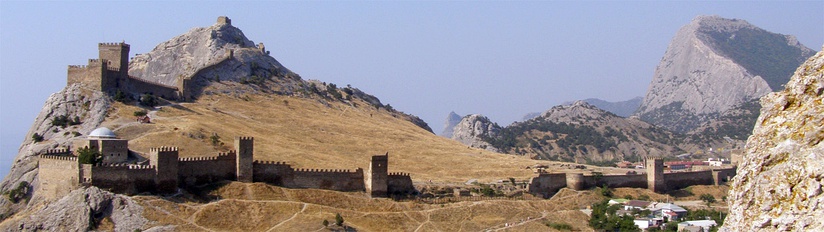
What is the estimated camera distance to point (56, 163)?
64000 millimetres

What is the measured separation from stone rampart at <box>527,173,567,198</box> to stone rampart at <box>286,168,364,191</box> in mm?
17685

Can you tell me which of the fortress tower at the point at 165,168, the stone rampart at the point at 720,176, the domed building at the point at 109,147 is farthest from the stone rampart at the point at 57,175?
the stone rampart at the point at 720,176

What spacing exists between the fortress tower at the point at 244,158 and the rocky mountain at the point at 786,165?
58.0 m

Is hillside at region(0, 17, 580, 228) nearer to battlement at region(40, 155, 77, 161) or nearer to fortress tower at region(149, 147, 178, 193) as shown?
battlement at region(40, 155, 77, 161)

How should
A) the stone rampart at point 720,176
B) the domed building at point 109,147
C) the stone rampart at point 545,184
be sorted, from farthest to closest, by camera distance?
1. the stone rampart at point 720,176
2. the stone rampart at point 545,184
3. the domed building at point 109,147

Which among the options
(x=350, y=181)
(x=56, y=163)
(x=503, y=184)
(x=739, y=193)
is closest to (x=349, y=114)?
(x=503, y=184)

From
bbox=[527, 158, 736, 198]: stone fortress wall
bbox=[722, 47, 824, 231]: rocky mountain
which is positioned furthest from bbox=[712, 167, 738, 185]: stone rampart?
bbox=[722, 47, 824, 231]: rocky mountain

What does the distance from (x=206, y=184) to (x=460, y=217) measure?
18.6m

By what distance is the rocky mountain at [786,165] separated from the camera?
29.9ft

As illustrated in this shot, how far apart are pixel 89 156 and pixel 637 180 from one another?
2059 inches

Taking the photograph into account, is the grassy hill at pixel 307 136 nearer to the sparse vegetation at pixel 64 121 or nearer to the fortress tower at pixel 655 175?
the sparse vegetation at pixel 64 121

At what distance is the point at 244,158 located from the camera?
6681 centimetres

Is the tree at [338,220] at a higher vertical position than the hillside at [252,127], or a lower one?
lower

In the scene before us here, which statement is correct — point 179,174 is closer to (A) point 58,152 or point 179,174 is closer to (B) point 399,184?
(A) point 58,152
